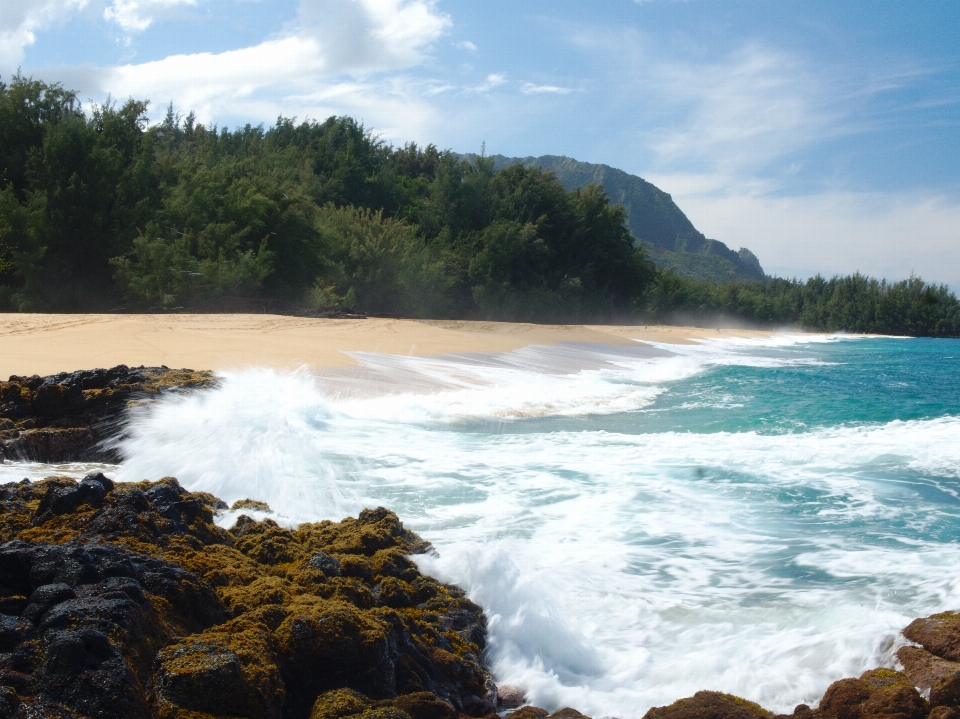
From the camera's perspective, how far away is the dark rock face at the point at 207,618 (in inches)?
87.9

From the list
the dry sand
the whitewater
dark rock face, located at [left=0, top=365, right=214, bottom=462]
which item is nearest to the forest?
the dry sand

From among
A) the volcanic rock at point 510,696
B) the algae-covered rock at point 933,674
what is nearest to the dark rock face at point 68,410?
the volcanic rock at point 510,696

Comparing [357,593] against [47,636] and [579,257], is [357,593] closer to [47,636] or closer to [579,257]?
[47,636]

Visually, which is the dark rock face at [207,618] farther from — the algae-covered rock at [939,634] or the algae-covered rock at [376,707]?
the algae-covered rock at [939,634]

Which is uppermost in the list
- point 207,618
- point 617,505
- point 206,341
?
point 206,341

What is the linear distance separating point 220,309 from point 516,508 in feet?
52.4

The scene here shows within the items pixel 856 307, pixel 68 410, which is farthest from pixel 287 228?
pixel 856 307

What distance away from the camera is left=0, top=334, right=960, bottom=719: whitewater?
11.4 feet

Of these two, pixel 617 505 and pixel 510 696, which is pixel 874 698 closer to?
pixel 510 696

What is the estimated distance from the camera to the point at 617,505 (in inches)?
232

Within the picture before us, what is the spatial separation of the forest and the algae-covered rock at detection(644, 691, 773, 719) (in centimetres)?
1837

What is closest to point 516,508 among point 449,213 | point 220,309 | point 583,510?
point 583,510

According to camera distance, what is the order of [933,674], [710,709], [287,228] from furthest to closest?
[287,228]
[933,674]
[710,709]

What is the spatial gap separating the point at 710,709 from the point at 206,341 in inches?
428
